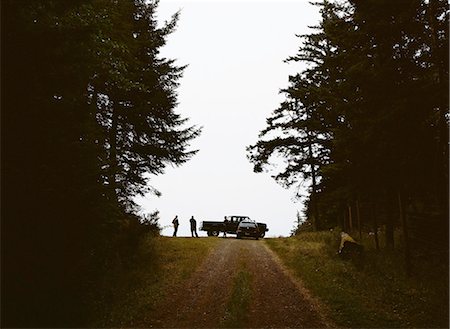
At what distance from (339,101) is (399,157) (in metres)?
3.55

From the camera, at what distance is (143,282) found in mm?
14883

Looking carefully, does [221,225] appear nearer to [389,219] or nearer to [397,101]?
[389,219]

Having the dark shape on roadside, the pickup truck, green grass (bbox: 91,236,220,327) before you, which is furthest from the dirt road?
the pickup truck

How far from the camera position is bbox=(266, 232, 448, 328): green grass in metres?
10.6

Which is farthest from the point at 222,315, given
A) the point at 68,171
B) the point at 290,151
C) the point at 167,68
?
the point at 290,151

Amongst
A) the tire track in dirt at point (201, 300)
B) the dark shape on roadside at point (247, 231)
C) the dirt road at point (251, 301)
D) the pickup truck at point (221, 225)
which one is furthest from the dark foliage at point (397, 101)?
the pickup truck at point (221, 225)

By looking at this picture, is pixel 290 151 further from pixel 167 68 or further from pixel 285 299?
pixel 285 299

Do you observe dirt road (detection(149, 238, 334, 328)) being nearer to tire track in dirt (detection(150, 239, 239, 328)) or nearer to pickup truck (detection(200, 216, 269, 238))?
tire track in dirt (detection(150, 239, 239, 328))

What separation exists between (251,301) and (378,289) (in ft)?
13.4

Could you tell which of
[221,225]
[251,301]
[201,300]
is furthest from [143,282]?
[221,225]

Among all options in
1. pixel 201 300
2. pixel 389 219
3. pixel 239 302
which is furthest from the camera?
pixel 389 219

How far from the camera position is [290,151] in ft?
103

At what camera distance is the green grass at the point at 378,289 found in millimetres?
10578

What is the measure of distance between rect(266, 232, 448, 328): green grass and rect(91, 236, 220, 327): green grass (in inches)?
195
